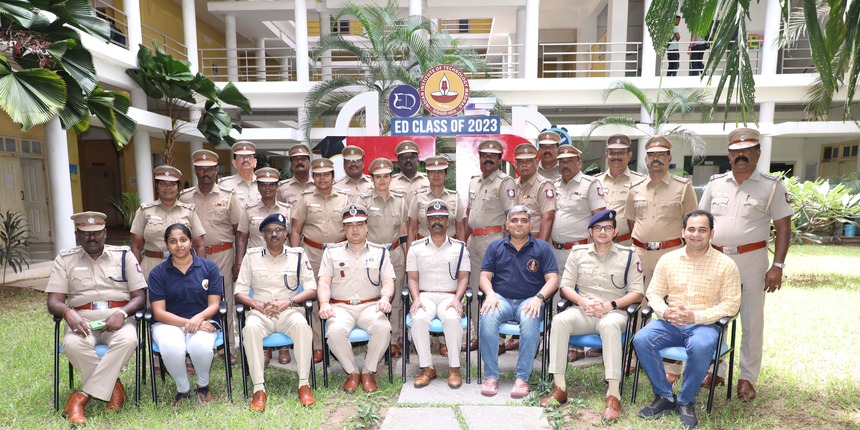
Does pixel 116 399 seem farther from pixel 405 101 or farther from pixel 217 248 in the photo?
pixel 405 101

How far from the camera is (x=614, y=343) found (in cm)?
345

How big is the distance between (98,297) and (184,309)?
23.1 inches

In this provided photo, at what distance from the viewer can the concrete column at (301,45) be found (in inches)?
501

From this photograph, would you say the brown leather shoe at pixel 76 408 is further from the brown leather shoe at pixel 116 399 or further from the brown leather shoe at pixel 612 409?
the brown leather shoe at pixel 612 409

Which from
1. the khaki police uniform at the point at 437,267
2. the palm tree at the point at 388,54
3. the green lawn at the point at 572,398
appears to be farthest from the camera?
the palm tree at the point at 388,54

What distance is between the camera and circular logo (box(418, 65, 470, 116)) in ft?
20.1

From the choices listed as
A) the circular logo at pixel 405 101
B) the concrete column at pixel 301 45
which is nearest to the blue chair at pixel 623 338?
the circular logo at pixel 405 101

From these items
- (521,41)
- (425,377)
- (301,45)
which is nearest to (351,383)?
(425,377)

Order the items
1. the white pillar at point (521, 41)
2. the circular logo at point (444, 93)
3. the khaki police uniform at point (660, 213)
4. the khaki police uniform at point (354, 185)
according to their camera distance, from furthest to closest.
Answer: the white pillar at point (521, 41) → the circular logo at point (444, 93) → the khaki police uniform at point (354, 185) → the khaki police uniform at point (660, 213)

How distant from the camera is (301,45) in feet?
42.0

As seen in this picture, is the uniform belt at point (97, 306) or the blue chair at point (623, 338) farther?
the uniform belt at point (97, 306)

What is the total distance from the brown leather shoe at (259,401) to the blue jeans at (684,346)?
2506 mm

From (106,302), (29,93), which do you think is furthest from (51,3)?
(106,302)

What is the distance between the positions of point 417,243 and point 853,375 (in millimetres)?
3584
